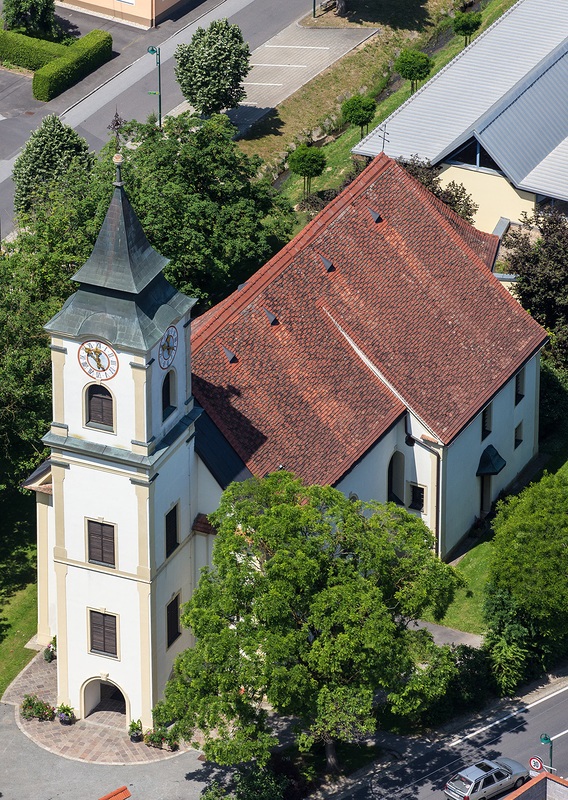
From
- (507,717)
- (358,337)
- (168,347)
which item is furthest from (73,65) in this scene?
(507,717)

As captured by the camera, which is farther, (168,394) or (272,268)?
(272,268)

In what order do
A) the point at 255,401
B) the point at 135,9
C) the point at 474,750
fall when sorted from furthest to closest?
the point at 135,9 → the point at 255,401 → the point at 474,750

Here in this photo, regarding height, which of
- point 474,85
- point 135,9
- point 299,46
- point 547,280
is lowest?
point 547,280

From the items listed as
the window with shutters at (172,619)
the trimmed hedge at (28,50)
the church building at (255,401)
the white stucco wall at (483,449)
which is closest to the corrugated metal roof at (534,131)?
the church building at (255,401)

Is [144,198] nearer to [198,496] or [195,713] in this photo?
[198,496]

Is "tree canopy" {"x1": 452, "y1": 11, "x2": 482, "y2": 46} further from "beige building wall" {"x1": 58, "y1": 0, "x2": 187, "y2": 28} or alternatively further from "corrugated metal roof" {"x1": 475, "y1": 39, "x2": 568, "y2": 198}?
"beige building wall" {"x1": 58, "y1": 0, "x2": 187, "y2": 28}

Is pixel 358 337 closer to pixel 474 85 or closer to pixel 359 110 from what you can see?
pixel 474 85

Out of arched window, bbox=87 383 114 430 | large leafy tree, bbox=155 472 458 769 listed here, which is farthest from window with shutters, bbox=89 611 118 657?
arched window, bbox=87 383 114 430

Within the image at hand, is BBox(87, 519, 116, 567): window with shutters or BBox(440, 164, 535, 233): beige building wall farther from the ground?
BBox(440, 164, 535, 233): beige building wall
